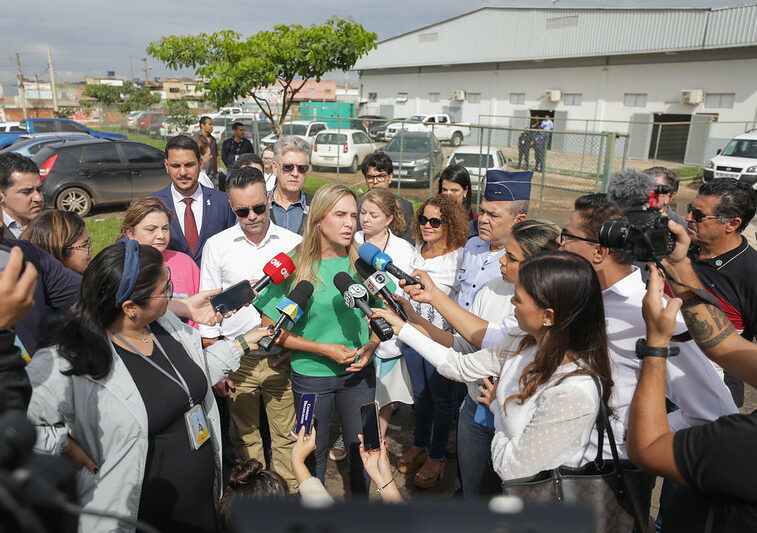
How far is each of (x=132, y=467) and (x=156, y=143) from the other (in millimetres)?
26199

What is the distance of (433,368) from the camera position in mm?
3820

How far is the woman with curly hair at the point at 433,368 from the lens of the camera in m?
3.81

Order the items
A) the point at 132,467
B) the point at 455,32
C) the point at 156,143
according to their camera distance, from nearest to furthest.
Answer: the point at 132,467 → the point at 156,143 → the point at 455,32

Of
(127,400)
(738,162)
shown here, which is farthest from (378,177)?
(738,162)

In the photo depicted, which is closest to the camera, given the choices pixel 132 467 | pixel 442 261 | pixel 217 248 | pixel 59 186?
pixel 132 467

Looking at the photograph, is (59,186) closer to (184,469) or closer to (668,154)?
(184,469)

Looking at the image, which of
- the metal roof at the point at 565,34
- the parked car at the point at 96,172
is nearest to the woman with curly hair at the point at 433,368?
the parked car at the point at 96,172

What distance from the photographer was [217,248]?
11.1 ft

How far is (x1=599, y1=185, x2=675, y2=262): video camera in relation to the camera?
1.97 metres

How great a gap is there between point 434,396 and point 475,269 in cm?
103

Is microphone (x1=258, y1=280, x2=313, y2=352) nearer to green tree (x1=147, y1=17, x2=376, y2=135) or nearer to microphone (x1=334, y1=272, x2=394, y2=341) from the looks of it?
microphone (x1=334, y1=272, x2=394, y2=341)

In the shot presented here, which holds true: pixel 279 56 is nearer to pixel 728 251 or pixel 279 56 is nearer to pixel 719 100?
pixel 728 251

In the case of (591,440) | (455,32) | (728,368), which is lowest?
(591,440)

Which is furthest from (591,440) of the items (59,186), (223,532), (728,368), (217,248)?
(59,186)
